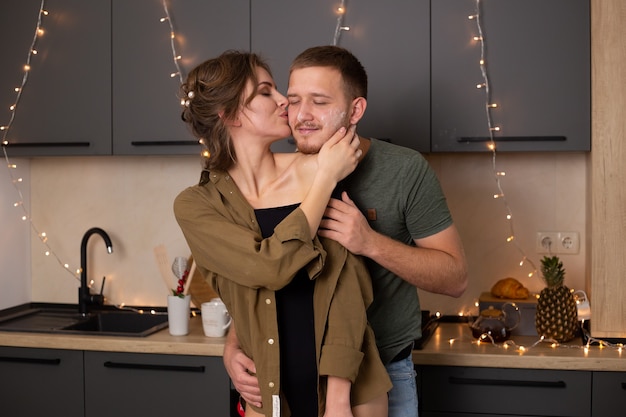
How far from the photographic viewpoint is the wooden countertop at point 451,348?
2.50 metres

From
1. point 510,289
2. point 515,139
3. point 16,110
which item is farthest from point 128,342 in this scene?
point 515,139

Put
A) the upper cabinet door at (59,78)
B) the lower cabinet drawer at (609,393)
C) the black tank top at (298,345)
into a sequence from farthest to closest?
the upper cabinet door at (59,78), the lower cabinet drawer at (609,393), the black tank top at (298,345)

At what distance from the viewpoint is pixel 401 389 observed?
6.70 feet

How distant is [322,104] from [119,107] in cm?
134

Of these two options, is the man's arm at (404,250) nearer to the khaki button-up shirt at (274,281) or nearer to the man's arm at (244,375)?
the khaki button-up shirt at (274,281)

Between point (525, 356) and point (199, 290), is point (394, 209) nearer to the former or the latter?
point (525, 356)

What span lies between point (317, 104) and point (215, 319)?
1162 mm

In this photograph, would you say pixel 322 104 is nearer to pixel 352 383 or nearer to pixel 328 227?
pixel 328 227

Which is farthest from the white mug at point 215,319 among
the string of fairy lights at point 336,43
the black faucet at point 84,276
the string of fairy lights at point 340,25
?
the string of fairy lights at point 340,25

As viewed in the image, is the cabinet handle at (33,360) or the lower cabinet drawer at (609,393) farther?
the cabinet handle at (33,360)

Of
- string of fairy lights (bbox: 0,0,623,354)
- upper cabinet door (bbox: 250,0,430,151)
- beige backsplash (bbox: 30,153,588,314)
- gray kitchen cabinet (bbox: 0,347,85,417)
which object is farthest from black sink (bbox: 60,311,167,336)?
upper cabinet door (bbox: 250,0,430,151)

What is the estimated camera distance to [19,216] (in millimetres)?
3414

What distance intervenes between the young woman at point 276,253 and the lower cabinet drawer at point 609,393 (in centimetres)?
94

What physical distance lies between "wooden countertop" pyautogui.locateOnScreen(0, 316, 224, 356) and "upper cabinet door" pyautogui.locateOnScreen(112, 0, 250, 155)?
68 cm
